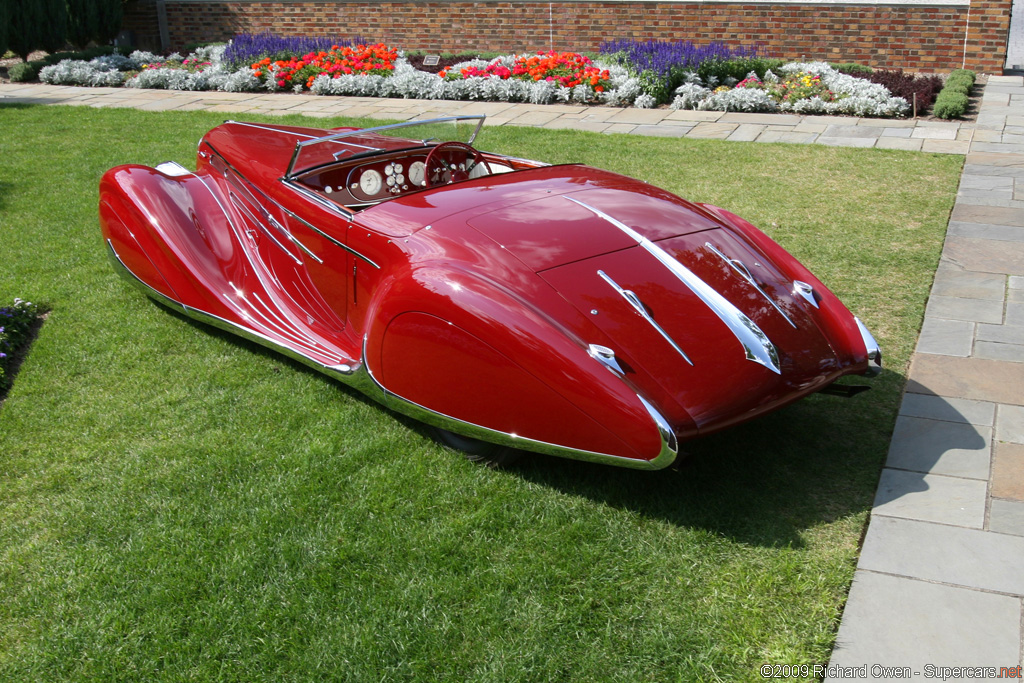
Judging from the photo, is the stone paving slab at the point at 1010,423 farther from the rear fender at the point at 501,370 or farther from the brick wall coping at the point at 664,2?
the brick wall coping at the point at 664,2

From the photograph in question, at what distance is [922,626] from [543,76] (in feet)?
32.5

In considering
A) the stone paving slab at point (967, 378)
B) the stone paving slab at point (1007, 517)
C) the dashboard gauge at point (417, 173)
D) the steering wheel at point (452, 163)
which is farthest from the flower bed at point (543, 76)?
the stone paving slab at point (1007, 517)

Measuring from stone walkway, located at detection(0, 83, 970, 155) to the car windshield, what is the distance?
4.88 m

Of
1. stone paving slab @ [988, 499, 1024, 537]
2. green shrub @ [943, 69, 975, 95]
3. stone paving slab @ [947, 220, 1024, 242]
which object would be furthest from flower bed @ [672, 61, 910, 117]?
stone paving slab @ [988, 499, 1024, 537]

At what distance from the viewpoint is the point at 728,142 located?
8.78 meters

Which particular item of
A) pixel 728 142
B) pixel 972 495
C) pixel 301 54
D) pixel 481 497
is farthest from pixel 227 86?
pixel 972 495

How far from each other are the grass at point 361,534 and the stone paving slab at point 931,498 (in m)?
0.10

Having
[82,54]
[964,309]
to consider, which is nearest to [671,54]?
[964,309]

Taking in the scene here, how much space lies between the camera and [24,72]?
13.5 meters

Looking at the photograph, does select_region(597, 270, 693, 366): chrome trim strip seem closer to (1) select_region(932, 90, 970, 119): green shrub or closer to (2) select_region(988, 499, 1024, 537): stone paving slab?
(2) select_region(988, 499, 1024, 537): stone paving slab

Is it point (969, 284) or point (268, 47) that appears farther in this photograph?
point (268, 47)

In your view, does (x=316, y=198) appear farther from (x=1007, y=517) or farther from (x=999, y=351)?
(x=999, y=351)

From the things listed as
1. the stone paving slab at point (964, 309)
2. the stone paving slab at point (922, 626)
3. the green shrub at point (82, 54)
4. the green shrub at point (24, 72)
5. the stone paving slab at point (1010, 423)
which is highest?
the green shrub at point (82, 54)

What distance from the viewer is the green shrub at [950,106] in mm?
9367
